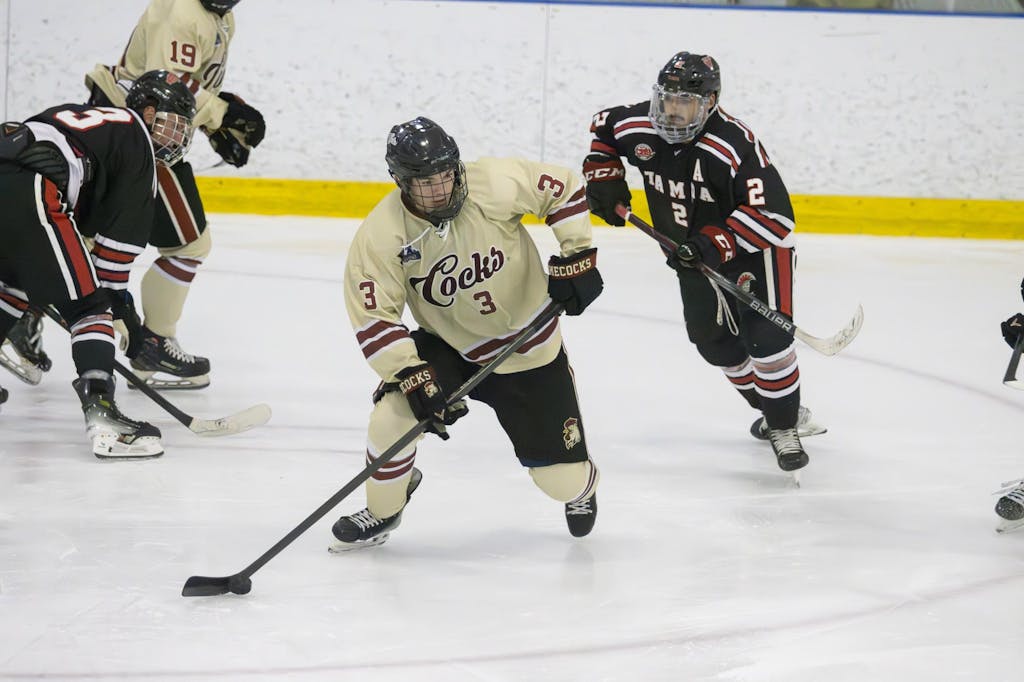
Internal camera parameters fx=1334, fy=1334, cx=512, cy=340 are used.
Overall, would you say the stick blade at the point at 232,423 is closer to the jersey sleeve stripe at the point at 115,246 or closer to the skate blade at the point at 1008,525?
the jersey sleeve stripe at the point at 115,246

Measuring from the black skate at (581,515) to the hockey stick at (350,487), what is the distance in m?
0.34

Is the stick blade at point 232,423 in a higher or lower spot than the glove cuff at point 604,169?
lower

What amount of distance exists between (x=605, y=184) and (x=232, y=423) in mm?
1124

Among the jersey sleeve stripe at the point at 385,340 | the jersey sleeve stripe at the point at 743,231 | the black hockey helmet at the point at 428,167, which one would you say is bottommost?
the jersey sleeve stripe at the point at 385,340

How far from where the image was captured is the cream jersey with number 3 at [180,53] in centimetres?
406

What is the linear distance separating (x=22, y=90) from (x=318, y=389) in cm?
370

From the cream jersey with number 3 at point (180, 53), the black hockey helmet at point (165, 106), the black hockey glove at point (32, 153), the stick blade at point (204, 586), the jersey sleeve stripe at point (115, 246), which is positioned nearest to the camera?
the stick blade at point (204, 586)

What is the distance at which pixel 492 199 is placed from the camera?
100.0 inches

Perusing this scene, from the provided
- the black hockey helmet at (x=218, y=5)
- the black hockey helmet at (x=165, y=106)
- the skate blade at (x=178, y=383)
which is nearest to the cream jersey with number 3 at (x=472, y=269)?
the black hockey helmet at (x=165, y=106)

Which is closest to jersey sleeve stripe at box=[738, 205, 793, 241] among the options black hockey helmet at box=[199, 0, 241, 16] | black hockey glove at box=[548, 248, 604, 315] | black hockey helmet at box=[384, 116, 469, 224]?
black hockey glove at box=[548, 248, 604, 315]

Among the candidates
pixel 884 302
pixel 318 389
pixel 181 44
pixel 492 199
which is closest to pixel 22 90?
pixel 181 44

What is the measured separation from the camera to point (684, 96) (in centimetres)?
309

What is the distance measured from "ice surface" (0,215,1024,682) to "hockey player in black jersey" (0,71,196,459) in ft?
0.67

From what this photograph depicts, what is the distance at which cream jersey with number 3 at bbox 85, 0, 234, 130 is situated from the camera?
13.3 ft
